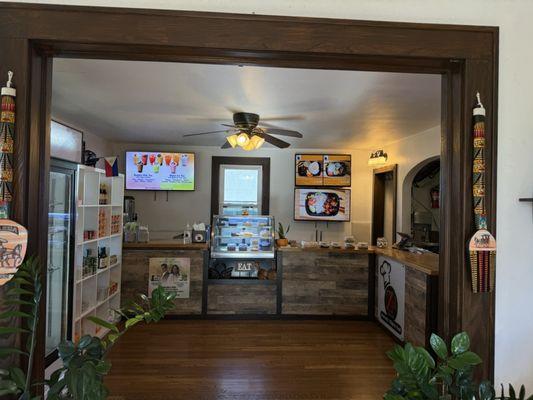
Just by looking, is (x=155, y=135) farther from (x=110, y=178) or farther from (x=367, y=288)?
(x=367, y=288)

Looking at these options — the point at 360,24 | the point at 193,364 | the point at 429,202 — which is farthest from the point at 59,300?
the point at 429,202

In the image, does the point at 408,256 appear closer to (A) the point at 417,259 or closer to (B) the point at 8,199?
(A) the point at 417,259

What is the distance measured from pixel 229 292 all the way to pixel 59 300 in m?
1.80

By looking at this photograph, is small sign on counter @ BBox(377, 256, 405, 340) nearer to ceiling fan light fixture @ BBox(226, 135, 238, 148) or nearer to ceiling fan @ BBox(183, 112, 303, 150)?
ceiling fan @ BBox(183, 112, 303, 150)

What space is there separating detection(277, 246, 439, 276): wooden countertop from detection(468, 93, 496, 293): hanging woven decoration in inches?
70.8

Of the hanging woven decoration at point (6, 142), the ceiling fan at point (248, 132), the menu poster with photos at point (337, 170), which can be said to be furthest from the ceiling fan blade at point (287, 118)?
the hanging woven decoration at point (6, 142)

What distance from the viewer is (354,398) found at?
96.8 inches

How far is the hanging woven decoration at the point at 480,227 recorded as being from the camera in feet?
3.76

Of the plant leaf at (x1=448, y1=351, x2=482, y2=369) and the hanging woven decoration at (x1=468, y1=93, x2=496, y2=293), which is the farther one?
the hanging woven decoration at (x1=468, y1=93, x2=496, y2=293)

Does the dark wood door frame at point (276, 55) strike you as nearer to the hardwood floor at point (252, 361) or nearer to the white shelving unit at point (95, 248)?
the hardwood floor at point (252, 361)

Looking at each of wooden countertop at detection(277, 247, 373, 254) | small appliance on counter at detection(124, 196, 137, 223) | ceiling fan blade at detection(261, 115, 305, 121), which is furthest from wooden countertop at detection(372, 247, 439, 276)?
small appliance on counter at detection(124, 196, 137, 223)

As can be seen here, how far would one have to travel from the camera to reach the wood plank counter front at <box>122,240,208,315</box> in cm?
400

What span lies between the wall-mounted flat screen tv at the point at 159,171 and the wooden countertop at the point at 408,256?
7.06 feet

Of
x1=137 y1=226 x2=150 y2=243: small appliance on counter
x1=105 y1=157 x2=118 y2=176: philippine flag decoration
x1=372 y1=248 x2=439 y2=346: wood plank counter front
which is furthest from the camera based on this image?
x1=137 y1=226 x2=150 y2=243: small appliance on counter
